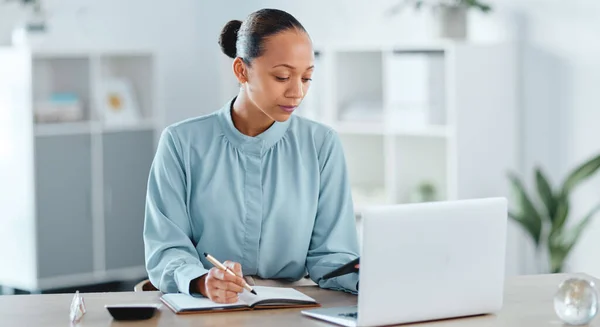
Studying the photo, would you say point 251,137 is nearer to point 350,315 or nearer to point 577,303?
point 350,315

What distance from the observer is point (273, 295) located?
2.22 m

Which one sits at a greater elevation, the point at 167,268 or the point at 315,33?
the point at 315,33

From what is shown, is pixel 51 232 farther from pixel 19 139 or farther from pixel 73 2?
pixel 73 2

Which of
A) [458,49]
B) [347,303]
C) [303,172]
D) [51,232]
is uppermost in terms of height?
[458,49]

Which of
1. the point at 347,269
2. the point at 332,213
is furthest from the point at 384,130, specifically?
the point at 347,269

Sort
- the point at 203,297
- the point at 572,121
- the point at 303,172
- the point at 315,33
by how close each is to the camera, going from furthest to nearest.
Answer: the point at 315,33
the point at 572,121
the point at 303,172
the point at 203,297

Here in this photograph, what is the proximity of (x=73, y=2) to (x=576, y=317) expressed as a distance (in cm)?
465

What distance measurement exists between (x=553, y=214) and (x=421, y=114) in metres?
0.80

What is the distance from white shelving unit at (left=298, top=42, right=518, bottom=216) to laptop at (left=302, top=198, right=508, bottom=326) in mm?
2528

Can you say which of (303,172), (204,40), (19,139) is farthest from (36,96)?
(303,172)

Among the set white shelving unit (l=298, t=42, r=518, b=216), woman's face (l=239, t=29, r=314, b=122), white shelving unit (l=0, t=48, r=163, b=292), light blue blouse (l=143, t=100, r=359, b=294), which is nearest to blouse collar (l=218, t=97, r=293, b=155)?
light blue blouse (l=143, t=100, r=359, b=294)

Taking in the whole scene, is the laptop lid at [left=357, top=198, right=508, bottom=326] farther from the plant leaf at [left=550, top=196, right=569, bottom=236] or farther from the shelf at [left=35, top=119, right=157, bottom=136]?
the shelf at [left=35, top=119, right=157, bottom=136]

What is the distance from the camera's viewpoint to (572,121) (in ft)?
14.8

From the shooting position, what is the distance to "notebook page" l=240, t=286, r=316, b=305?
2.19 m
